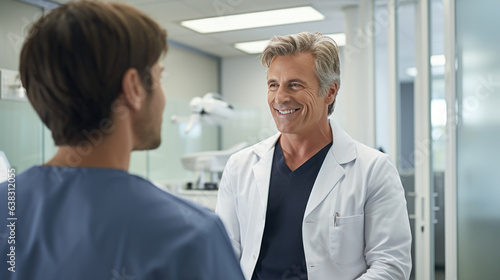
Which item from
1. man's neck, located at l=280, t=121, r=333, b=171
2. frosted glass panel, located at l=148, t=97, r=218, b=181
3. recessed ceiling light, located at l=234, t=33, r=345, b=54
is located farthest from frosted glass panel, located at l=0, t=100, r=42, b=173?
recessed ceiling light, located at l=234, t=33, r=345, b=54

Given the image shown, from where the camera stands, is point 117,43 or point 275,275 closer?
point 117,43

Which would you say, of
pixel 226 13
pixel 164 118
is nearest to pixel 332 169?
pixel 164 118

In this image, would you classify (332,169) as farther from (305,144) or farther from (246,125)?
(246,125)

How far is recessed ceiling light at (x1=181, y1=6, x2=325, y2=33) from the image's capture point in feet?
13.8

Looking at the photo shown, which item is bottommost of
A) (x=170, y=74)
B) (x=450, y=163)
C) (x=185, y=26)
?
(x=450, y=163)

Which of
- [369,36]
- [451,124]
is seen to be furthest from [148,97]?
[369,36]

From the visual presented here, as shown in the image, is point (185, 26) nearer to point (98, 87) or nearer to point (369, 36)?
point (369, 36)

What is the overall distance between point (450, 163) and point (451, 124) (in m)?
0.19

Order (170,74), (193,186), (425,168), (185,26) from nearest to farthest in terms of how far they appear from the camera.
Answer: (425,168) → (193,186) → (185,26) → (170,74)

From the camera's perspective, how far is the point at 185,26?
4.60 m

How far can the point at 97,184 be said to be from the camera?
597 millimetres

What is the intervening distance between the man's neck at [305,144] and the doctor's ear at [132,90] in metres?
0.83

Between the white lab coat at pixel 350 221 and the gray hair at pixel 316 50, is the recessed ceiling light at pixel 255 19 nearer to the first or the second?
the gray hair at pixel 316 50

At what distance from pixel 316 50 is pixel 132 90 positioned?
84cm
